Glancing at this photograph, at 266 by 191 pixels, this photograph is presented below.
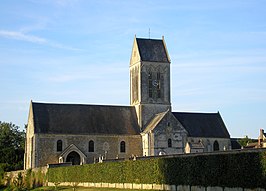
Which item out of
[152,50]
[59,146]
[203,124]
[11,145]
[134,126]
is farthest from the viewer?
[11,145]

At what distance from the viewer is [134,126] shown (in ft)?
246

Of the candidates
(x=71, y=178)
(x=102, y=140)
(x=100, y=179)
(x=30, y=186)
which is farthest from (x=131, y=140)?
(x=100, y=179)

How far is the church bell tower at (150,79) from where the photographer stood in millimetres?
75750

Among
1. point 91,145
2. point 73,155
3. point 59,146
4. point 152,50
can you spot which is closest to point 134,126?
point 91,145

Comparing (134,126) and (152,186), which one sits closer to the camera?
(152,186)

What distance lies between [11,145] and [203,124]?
36.4 metres

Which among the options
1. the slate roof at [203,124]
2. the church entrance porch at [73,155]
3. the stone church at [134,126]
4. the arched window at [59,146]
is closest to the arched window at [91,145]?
the stone church at [134,126]

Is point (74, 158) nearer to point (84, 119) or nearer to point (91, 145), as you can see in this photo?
point (91, 145)

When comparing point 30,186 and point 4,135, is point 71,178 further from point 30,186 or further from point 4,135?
point 4,135

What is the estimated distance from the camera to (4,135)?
9206cm

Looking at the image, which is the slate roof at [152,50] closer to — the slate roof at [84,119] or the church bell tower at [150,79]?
the church bell tower at [150,79]

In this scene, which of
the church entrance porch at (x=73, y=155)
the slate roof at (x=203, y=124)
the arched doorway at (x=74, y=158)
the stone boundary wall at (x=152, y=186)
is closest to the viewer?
the stone boundary wall at (x=152, y=186)

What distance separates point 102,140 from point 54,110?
8.24m

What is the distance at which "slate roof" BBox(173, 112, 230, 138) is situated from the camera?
75625 mm
